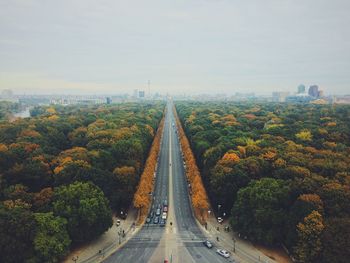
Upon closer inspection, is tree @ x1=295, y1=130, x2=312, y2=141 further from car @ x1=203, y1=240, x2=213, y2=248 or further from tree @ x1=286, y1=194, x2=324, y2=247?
car @ x1=203, y1=240, x2=213, y2=248

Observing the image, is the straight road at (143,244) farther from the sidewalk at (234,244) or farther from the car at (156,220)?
the sidewalk at (234,244)

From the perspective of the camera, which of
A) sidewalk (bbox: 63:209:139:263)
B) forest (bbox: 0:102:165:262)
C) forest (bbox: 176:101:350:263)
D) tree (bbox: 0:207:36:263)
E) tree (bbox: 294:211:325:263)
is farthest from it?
sidewalk (bbox: 63:209:139:263)

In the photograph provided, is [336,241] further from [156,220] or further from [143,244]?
[156,220]

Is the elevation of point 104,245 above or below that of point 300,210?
below

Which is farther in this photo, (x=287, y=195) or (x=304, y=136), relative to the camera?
(x=304, y=136)

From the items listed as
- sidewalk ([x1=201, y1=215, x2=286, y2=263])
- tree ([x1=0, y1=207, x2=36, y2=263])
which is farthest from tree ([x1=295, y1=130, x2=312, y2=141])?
tree ([x1=0, y1=207, x2=36, y2=263])

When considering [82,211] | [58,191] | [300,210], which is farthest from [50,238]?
[300,210]

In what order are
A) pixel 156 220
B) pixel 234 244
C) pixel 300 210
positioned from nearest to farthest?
pixel 300 210
pixel 234 244
pixel 156 220
